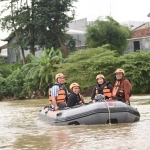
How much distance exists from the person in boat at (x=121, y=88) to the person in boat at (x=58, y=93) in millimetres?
1361

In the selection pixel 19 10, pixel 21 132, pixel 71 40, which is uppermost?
pixel 19 10

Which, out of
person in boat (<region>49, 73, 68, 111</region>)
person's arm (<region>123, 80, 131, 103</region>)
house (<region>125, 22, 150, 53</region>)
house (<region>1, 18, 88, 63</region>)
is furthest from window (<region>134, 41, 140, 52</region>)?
person's arm (<region>123, 80, 131, 103</region>)

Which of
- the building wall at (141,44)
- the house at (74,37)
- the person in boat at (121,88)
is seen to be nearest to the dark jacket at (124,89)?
the person in boat at (121,88)

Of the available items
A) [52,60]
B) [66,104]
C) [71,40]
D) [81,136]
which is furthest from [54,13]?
[81,136]

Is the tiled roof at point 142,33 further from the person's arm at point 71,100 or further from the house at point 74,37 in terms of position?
the person's arm at point 71,100

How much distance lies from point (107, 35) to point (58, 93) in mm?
24107

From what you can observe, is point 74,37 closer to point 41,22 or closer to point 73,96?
point 41,22

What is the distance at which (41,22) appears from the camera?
37.7 metres

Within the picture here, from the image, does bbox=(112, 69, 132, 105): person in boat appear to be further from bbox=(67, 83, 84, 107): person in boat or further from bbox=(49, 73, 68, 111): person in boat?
bbox=(49, 73, 68, 111): person in boat

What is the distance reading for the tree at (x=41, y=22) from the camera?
125 feet

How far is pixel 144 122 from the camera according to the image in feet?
39.8

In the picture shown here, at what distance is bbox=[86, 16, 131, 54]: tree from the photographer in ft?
119

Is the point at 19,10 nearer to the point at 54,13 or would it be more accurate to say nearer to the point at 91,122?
the point at 54,13

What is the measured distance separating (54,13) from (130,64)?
37.5ft
